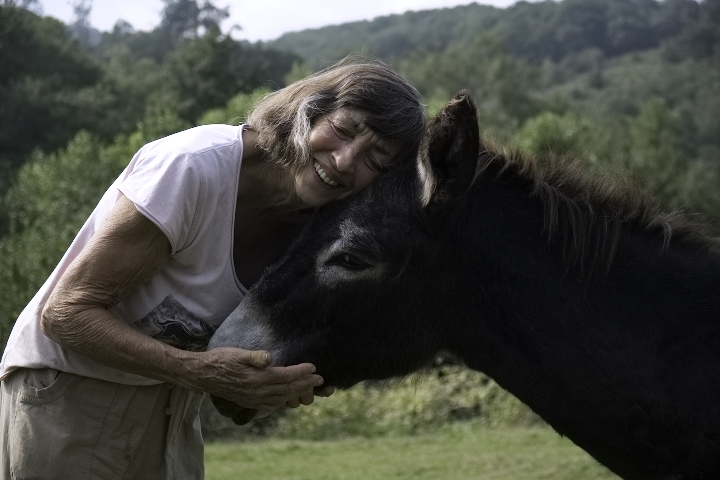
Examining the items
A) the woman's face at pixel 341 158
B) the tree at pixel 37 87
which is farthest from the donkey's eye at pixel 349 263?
the tree at pixel 37 87

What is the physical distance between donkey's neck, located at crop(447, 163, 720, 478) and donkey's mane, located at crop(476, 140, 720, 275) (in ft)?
0.04

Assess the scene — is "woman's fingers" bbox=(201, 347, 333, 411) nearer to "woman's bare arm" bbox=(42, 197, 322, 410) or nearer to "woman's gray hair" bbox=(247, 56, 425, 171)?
"woman's bare arm" bbox=(42, 197, 322, 410)

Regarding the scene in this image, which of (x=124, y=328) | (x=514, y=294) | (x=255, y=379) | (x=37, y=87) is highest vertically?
(x=514, y=294)

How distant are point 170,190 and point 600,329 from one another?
1.64 meters

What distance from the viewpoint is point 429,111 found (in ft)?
31.8

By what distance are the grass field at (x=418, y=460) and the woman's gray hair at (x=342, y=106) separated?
15.9ft

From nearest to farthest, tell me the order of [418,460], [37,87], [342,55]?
[418,460], [37,87], [342,55]

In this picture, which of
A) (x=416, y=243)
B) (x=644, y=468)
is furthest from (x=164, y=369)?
(x=644, y=468)

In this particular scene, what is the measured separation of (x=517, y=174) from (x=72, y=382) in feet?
6.38

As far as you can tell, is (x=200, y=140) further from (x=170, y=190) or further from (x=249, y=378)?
(x=249, y=378)

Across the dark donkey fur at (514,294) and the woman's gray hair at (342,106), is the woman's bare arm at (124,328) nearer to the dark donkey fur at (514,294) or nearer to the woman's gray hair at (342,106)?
the dark donkey fur at (514,294)

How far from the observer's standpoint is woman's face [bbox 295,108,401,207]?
3.03 m

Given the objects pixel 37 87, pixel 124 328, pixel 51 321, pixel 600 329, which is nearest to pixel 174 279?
pixel 124 328

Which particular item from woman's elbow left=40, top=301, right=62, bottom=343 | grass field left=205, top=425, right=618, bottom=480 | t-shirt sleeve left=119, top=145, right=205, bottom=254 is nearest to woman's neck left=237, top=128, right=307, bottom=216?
t-shirt sleeve left=119, top=145, right=205, bottom=254
